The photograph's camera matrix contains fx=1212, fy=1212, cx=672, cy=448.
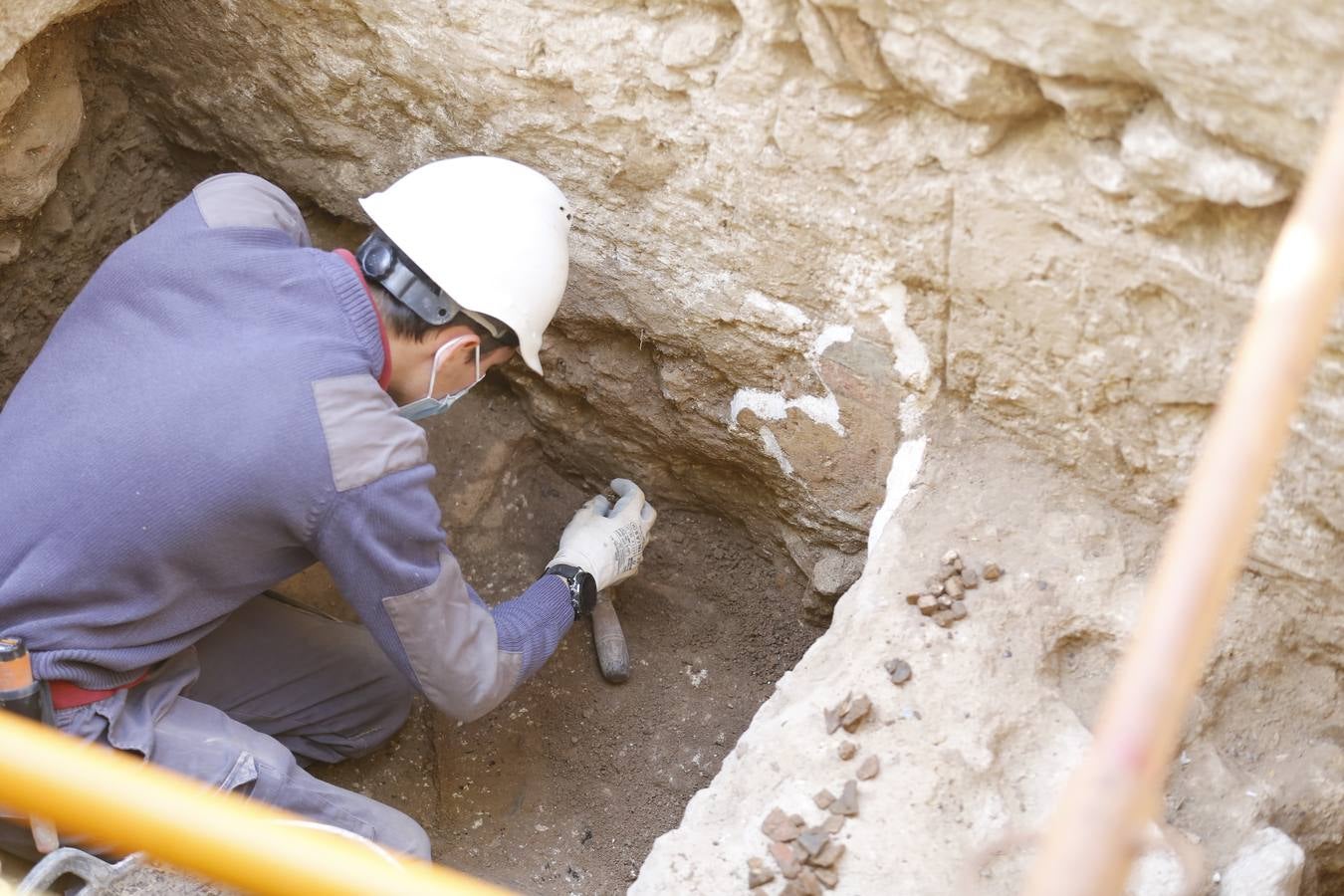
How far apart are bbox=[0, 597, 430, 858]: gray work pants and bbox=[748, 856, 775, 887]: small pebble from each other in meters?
0.91

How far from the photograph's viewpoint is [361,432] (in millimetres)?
2055

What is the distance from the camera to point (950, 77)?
73.2 inches

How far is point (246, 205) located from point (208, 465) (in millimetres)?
564

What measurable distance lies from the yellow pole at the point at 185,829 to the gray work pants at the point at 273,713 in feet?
4.51

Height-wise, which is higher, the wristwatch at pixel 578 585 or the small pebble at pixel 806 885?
the small pebble at pixel 806 885

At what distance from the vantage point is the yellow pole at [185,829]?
3.08 ft

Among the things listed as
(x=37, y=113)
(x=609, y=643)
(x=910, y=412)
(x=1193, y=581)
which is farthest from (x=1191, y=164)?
(x=37, y=113)

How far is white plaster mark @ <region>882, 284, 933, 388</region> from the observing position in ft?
7.39

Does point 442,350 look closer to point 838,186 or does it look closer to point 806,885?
point 838,186

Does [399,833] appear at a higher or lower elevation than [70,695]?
lower

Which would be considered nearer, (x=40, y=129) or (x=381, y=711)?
(x=40, y=129)

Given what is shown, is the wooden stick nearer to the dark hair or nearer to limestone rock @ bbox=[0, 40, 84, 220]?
the dark hair

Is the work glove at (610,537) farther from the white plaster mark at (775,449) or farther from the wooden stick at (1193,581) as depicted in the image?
the wooden stick at (1193,581)

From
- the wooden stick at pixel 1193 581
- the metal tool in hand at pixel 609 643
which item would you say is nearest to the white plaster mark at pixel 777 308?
the metal tool in hand at pixel 609 643
